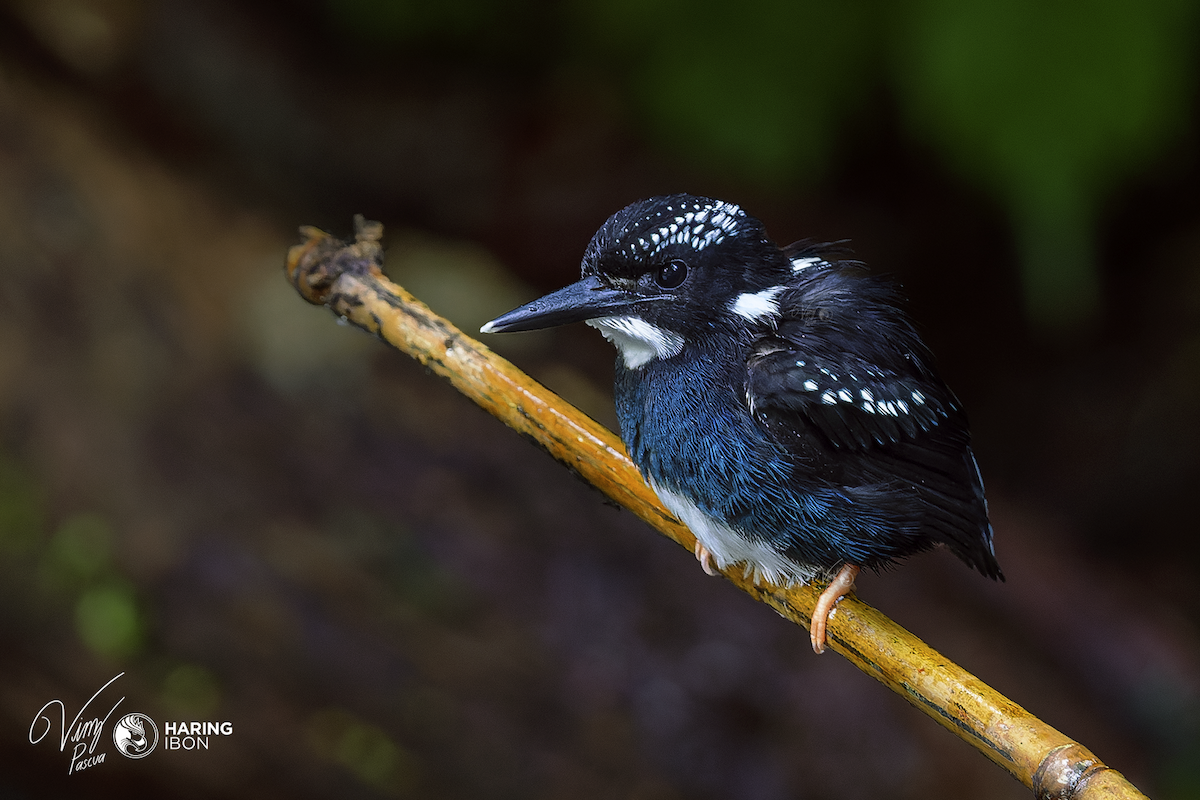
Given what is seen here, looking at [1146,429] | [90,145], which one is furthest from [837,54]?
[90,145]

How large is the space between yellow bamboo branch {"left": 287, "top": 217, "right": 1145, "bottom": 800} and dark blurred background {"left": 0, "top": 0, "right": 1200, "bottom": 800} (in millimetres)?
1920

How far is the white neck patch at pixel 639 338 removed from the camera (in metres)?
1.94

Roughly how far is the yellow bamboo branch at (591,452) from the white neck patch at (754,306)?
0.37 meters

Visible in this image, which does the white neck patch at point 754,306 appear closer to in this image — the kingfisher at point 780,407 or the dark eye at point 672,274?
the kingfisher at point 780,407

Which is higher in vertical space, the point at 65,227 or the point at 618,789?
the point at 65,227

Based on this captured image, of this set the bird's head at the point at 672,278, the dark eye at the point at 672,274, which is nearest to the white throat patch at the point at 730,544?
the bird's head at the point at 672,278

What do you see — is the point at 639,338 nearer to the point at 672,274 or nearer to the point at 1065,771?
the point at 672,274

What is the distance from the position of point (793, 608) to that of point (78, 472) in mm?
3103

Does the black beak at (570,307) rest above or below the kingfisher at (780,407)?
above

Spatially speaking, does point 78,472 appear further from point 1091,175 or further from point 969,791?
point 1091,175

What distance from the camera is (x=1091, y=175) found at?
3635mm

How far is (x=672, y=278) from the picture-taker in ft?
6.29

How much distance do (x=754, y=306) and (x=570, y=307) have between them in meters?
0.38

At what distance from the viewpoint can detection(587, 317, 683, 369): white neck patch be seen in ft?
6.38
